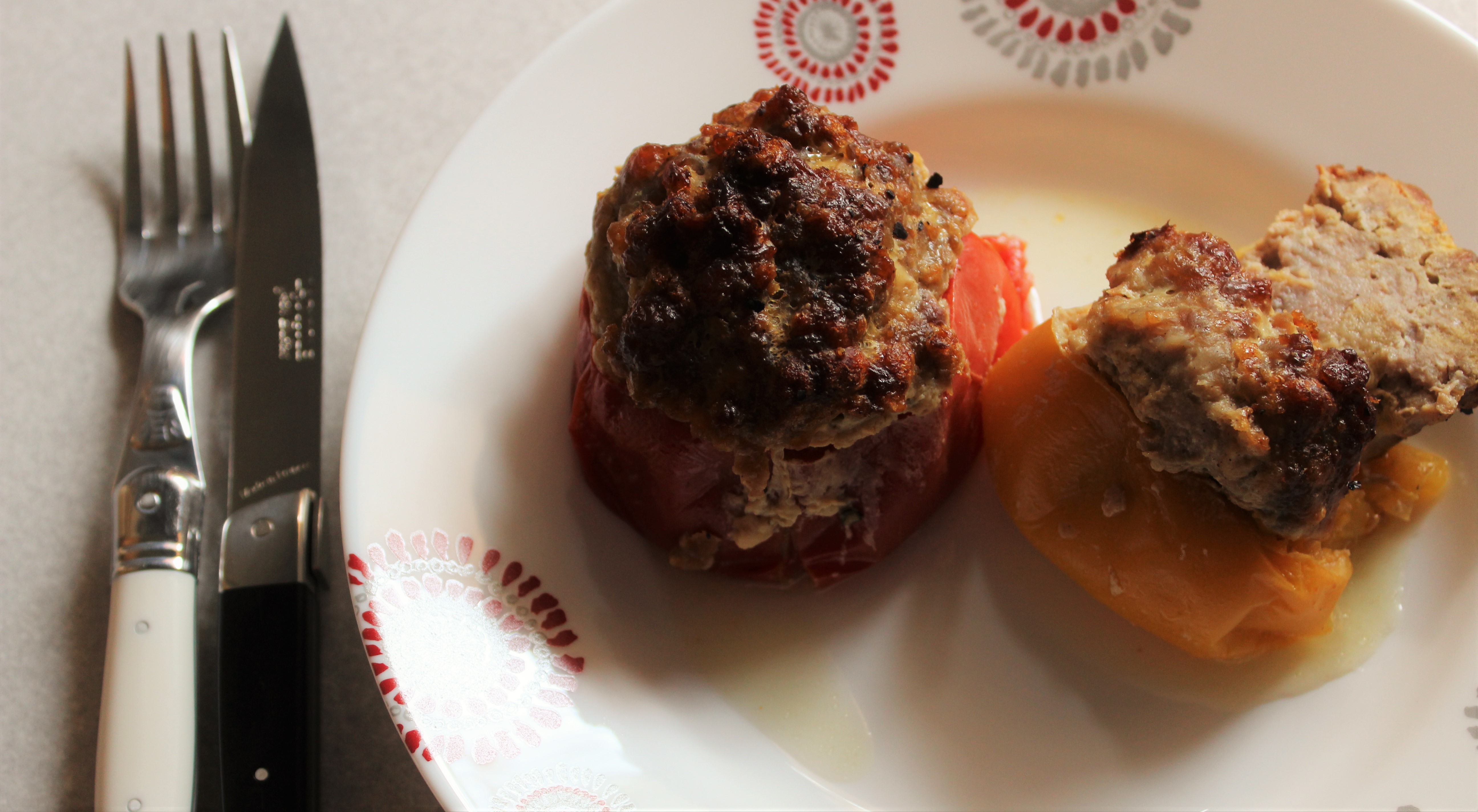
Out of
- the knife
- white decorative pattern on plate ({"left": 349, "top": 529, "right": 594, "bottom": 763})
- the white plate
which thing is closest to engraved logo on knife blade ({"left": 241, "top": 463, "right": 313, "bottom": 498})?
the knife

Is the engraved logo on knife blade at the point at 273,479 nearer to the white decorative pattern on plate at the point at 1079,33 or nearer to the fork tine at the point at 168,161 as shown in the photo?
the fork tine at the point at 168,161

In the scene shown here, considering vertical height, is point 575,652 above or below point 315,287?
below

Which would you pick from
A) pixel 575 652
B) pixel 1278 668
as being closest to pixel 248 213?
pixel 575 652

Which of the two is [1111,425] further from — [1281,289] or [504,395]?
[504,395]

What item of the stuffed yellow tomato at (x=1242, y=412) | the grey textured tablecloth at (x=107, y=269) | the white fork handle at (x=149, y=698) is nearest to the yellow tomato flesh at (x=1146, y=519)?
the stuffed yellow tomato at (x=1242, y=412)

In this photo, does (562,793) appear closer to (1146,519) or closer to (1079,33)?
(1146,519)

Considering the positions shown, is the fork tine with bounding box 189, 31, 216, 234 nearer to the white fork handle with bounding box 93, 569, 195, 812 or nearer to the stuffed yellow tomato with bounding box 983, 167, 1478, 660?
the white fork handle with bounding box 93, 569, 195, 812
